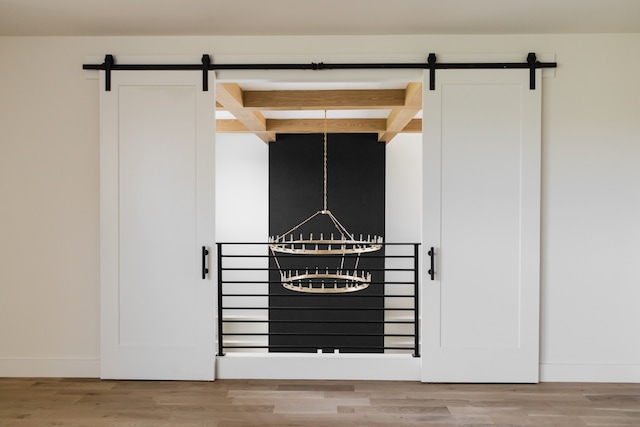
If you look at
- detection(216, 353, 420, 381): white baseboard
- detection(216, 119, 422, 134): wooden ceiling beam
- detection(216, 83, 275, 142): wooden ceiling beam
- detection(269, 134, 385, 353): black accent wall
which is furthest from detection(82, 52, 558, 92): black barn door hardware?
detection(269, 134, 385, 353): black accent wall

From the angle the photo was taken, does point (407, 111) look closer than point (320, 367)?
No

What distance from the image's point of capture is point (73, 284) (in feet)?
12.2

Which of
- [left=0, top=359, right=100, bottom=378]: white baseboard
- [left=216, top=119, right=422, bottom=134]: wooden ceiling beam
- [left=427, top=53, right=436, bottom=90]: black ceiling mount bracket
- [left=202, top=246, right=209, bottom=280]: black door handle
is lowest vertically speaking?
[left=0, top=359, right=100, bottom=378]: white baseboard

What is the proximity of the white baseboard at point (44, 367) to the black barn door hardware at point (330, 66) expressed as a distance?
212cm

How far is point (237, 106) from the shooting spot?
4.90m

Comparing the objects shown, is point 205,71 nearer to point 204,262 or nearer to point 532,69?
point 204,262

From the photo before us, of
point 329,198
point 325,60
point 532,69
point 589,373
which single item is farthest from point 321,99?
point 589,373

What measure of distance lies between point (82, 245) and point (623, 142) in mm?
4208

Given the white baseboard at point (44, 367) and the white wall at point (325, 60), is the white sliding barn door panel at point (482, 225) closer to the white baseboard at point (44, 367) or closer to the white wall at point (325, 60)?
the white wall at point (325, 60)

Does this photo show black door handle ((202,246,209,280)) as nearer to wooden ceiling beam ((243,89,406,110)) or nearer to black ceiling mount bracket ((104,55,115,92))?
black ceiling mount bracket ((104,55,115,92))

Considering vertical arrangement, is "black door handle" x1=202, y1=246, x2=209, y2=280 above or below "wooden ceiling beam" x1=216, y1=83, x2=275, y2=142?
below

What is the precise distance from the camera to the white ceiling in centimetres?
310

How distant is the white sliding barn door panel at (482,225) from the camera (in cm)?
359

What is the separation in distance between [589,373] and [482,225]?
139cm
